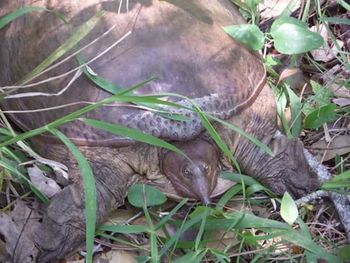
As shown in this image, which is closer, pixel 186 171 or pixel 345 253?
pixel 345 253

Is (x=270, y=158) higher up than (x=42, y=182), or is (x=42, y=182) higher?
(x=42, y=182)

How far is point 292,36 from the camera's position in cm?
226

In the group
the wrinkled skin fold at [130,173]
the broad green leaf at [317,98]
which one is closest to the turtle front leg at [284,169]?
the wrinkled skin fold at [130,173]

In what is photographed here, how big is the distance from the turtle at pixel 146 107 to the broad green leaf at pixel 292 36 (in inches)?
5.5

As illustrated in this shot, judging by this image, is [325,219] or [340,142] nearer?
[325,219]

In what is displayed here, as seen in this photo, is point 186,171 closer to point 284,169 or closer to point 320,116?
point 284,169

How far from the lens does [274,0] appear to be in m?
2.69

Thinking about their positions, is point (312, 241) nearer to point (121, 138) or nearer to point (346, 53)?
point (121, 138)

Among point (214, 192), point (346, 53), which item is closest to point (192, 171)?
point (214, 192)

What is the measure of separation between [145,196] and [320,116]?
66 cm

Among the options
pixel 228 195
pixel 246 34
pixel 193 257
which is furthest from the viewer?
pixel 246 34

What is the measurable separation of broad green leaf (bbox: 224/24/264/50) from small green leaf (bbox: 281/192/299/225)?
531 millimetres

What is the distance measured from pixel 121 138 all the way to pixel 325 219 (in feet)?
2.24

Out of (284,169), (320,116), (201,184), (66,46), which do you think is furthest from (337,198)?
(66,46)
